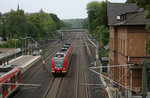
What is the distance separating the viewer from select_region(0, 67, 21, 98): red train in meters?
18.2

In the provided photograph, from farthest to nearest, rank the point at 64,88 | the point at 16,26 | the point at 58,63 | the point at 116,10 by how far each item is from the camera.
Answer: the point at 16,26 < the point at 58,63 < the point at 116,10 < the point at 64,88

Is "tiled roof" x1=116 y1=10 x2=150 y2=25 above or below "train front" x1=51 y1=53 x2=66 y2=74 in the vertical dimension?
above

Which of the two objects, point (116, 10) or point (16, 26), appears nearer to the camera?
point (116, 10)

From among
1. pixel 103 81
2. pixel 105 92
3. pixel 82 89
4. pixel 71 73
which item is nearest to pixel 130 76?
pixel 105 92

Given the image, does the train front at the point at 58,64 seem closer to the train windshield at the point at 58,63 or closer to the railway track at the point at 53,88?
the train windshield at the point at 58,63

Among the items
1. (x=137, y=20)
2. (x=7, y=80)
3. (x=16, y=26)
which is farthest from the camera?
(x=16, y=26)

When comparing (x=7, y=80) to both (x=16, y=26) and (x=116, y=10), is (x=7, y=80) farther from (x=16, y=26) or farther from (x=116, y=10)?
(x=16, y=26)

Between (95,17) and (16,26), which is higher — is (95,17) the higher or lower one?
the higher one

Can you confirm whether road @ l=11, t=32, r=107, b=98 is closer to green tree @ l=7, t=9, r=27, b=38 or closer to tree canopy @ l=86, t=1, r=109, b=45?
tree canopy @ l=86, t=1, r=109, b=45

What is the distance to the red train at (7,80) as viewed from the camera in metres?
18.2

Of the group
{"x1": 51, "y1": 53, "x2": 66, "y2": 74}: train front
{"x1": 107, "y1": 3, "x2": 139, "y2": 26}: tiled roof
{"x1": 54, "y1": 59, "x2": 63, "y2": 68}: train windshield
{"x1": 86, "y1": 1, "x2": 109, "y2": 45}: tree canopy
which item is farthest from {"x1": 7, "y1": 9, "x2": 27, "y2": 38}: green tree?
{"x1": 107, "y1": 3, "x2": 139, "y2": 26}: tiled roof

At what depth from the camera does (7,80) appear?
19516 millimetres

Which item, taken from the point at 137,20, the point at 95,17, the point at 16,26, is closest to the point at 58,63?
the point at 137,20

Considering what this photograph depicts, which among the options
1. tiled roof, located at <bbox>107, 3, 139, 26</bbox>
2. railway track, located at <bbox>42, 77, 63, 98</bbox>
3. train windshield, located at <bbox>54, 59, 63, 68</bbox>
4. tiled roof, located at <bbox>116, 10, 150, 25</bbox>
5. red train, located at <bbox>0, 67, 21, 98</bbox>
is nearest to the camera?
red train, located at <bbox>0, 67, 21, 98</bbox>
